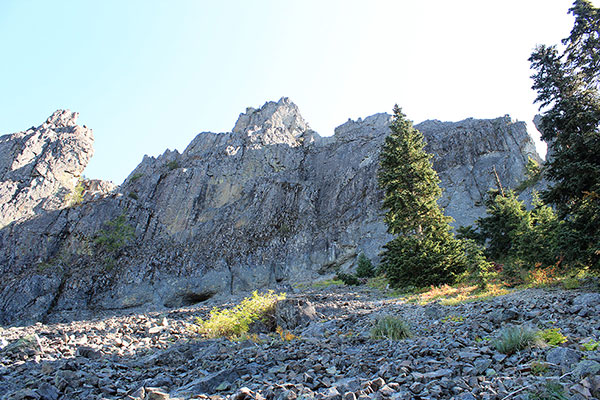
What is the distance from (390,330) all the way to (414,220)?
38.5 ft

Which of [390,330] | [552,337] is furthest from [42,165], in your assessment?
[552,337]

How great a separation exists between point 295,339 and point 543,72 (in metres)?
13.2

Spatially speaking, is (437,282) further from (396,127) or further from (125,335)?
(125,335)

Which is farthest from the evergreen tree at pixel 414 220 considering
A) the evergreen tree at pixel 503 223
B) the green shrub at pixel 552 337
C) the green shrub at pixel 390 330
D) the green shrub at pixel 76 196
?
the green shrub at pixel 76 196

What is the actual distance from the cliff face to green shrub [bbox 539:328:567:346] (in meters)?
30.5

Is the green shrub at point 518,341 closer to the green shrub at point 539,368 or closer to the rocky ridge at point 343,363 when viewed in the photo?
the rocky ridge at point 343,363

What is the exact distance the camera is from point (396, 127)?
62.9 feet

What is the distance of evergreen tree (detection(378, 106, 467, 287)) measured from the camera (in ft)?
49.5

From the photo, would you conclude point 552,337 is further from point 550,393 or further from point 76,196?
point 76,196

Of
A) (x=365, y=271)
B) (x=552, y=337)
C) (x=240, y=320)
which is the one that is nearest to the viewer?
(x=552, y=337)

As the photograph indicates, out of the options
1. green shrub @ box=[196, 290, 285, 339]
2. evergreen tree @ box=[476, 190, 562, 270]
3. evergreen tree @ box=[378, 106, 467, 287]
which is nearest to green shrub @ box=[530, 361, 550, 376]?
green shrub @ box=[196, 290, 285, 339]

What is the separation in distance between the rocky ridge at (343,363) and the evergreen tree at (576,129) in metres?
3.45

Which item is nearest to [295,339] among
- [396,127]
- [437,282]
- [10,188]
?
[437,282]

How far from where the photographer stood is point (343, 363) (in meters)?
5.07
